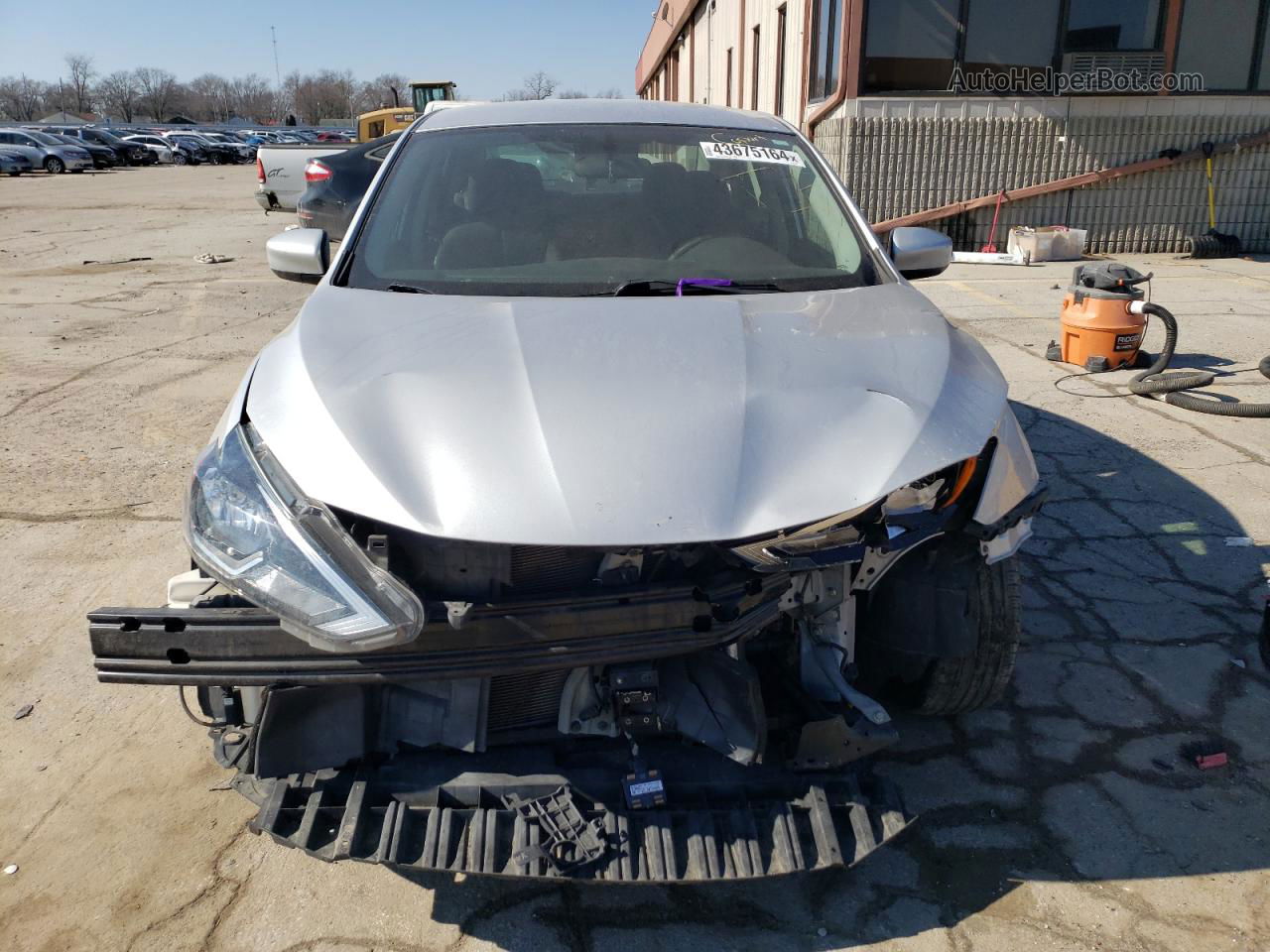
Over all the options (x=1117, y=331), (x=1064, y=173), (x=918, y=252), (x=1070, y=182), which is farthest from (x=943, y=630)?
(x=1064, y=173)

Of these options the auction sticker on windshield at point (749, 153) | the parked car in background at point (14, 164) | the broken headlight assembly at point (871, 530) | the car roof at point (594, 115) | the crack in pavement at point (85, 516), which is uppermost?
the car roof at point (594, 115)

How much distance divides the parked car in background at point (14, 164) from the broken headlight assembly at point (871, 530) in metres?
39.2

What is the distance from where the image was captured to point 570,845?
1995mm

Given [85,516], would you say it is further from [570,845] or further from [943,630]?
[943,630]

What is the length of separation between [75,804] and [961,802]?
2399 millimetres

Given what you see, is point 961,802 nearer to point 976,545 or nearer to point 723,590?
point 976,545

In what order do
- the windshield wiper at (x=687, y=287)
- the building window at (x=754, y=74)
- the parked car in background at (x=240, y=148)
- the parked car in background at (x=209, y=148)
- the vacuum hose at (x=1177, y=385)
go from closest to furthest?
1. the windshield wiper at (x=687, y=287)
2. the vacuum hose at (x=1177, y=385)
3. the building window at (x=754, y=74)
4. the parked car in background at (x=209, y=148)
5. the parked car in background at (x=240, y=148)

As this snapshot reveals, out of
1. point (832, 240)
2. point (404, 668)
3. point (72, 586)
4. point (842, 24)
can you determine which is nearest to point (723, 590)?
point (404, 668)

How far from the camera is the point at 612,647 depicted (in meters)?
1.91

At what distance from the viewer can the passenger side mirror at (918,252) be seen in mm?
3463

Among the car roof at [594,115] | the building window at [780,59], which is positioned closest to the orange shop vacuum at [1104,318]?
the car roof at [594,115]

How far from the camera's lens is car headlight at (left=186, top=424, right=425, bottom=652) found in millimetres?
1808

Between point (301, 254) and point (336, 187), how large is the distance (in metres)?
5.83

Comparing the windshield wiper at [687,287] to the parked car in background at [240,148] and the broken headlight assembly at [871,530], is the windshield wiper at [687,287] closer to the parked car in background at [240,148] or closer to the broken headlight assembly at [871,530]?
the broken headlight assembly at [871,530]
